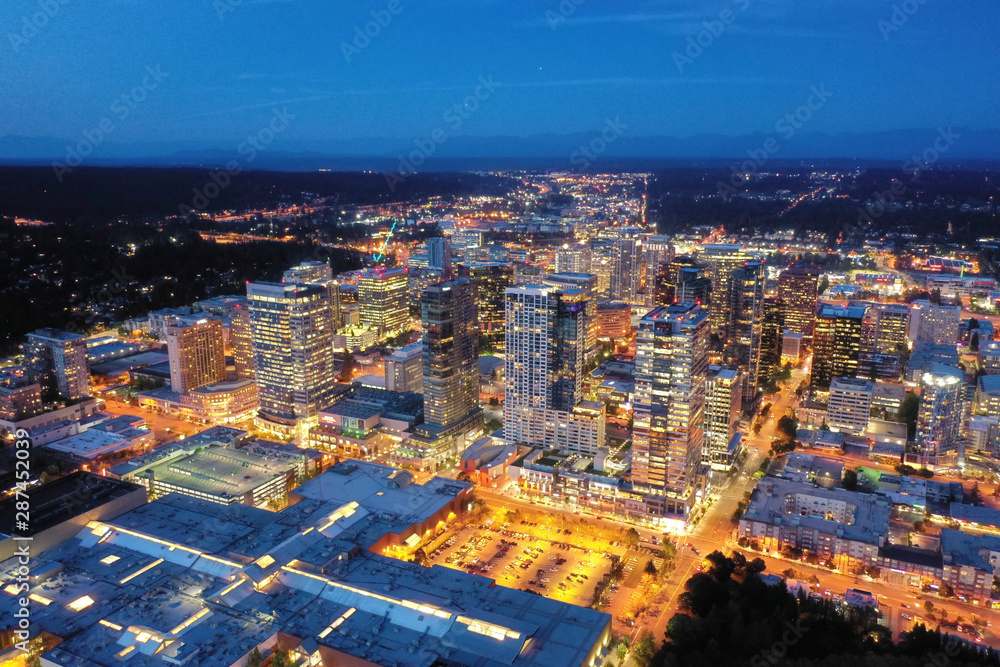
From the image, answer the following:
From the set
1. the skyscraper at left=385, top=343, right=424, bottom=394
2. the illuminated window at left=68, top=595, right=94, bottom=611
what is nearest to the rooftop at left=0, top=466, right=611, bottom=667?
the illuminated window at left=68, top=595, right=94, bottom=611

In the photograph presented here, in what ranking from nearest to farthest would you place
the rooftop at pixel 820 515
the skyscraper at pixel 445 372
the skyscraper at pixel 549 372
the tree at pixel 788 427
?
1. the rooftop at pixel 820 515
2. the skyscraper at pixel 445 372
3. the skyscraper at pixel 549 372
4. the tree at pixel 788 427

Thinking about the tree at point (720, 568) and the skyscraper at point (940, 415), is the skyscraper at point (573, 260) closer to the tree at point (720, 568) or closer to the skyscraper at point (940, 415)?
the skyscraper at point (940, 415)

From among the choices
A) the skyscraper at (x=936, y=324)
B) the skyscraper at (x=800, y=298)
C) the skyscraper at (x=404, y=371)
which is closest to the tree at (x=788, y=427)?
the skyscraper at (x=800, y=298)

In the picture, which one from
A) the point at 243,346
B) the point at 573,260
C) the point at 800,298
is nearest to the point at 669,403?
the point at 243,346

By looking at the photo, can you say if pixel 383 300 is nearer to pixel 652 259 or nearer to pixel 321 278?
pixel 321 278

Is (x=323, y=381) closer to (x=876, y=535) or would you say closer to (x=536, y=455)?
(x=536, y=455)
